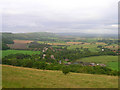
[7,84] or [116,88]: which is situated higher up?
[7,84]

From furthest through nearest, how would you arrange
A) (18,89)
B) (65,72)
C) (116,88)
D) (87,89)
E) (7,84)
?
(65,72), (116,88), (87,89), (7,84), (18,89)

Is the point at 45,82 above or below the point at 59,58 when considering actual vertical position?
above

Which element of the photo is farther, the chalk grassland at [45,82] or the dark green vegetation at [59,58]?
the dark green vegetation at [59,58]

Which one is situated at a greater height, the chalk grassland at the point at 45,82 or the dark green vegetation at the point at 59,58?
the chalk grassland at the point at 45,82

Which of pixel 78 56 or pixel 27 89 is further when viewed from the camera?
pixel 78 56

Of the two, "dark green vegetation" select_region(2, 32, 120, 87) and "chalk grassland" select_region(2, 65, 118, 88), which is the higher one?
"chalk grassland" select_region(2, 65, 118, 88)

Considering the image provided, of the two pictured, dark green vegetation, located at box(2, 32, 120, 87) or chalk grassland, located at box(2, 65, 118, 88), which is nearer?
chalk grassland, located at box(2, 65, 118, 88)

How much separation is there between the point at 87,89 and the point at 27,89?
411 centimetres

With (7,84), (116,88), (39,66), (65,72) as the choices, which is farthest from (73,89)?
(39,66)

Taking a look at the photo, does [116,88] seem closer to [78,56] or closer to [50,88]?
[50,88]

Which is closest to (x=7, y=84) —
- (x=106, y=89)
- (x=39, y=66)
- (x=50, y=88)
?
(x=50, y=88)

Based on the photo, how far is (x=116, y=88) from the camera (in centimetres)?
901

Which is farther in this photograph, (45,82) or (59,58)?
(59,58)

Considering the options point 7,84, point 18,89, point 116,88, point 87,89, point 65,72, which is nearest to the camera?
point 18,89
